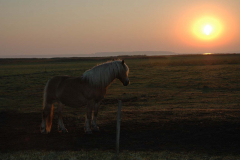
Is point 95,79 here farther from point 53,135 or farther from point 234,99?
point 234,99

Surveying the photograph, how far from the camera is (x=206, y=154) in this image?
22.0ft

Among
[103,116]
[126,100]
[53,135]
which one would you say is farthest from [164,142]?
[126,100]

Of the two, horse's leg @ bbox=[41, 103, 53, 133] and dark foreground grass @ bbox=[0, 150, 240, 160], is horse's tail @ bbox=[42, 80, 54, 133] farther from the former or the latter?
dark foreground grass @ bbox=[0, 150, 240, 160]

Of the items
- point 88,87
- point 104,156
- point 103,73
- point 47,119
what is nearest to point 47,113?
point 47,119

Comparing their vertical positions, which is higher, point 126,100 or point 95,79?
point 95,79

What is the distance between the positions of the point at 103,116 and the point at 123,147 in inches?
181

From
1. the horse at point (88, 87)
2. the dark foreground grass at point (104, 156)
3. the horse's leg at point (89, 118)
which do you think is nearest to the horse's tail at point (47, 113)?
the horse at point (88, 87)

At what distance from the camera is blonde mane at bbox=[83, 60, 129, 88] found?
8711 millimetres

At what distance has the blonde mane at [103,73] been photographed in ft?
28.6

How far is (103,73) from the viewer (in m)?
8.76

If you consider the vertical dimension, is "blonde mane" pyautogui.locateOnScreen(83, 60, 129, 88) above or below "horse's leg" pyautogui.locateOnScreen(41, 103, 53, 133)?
above

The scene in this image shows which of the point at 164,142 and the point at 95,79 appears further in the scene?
the point at 95,79

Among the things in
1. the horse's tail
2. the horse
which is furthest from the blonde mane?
the horse's tail

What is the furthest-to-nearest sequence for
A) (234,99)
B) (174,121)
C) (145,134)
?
(234,99), (174,121), (145,134)
